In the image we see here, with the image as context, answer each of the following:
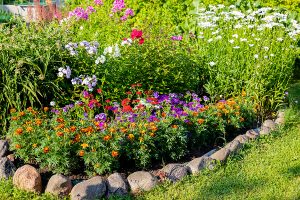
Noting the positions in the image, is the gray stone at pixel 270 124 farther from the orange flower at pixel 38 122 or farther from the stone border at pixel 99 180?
the orange flower at pixel 38 122

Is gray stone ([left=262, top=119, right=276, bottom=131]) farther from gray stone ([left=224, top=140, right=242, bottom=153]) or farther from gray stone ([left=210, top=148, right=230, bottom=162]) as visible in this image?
gray stone ([left=210, top=148, right=230, bottom=162])

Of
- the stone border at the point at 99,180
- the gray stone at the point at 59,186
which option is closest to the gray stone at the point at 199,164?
the stone border at the point at 99,180

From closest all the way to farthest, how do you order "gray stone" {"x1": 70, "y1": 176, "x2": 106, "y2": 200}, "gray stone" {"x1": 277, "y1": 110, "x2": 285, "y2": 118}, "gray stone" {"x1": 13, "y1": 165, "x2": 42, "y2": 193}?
1. "gray stone" {"x1": 70, "y1": 176, "x2": 106, "y2": 200}
2. "gray stone" {"x1": 13, "y1": 165, "x2": 42, "y2": 193}
3. "gray stone" {"x1": 277, "y1": 110, "x2": 285, "y2": 118}

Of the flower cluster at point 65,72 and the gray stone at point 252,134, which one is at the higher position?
the flower cluster at point 65,72

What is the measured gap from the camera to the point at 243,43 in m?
6.68

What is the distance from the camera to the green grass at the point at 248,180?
4.42m

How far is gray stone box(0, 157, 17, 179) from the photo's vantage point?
462 centimetres

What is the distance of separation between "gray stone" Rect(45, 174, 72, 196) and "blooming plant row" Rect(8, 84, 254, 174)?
7.0 inches

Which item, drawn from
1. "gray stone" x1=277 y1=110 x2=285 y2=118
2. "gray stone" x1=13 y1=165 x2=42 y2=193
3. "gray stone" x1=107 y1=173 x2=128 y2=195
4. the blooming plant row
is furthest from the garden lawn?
"gray stone" x1=13 y1=165 x2=42 y2=193

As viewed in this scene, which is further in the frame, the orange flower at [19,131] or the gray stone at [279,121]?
the gray stone at [279,121]

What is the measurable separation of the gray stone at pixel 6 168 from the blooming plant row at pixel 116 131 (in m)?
0.14

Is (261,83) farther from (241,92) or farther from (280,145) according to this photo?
(280,145)

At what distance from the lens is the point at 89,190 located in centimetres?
432

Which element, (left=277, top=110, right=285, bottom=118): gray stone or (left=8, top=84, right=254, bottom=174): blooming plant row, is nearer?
(left=8, top=84, right=254, bottom=174): blooming plant row
